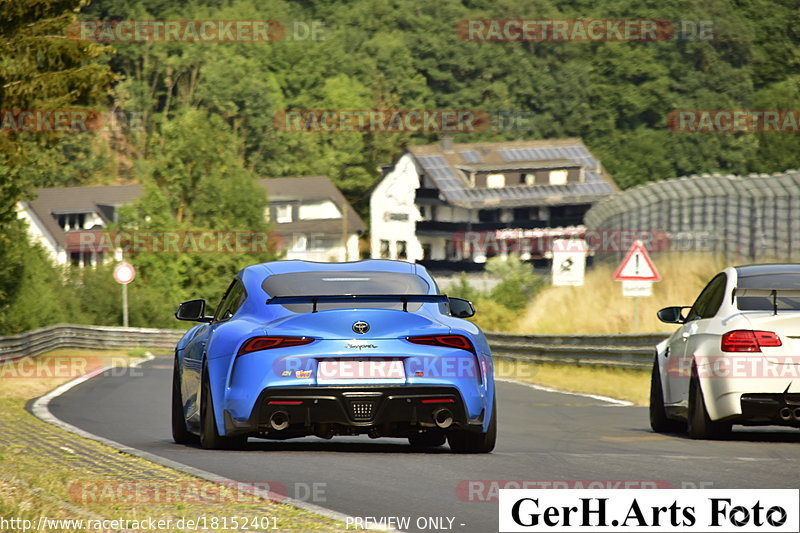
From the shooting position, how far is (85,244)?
11888 centimetres

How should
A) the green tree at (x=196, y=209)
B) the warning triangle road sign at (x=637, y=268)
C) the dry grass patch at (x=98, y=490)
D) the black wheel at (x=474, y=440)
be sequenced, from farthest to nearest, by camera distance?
the green tree at (x=196, y=209) → the warning triangle road sign at (x=637, y=268) → the black wheel at (x=474, y=440) → the dry grass patch at (x=98, y=490)

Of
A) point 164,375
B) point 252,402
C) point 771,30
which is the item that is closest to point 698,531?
point 252,402

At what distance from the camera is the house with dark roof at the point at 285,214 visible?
396 ft

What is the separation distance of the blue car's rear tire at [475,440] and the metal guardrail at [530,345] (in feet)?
44.4

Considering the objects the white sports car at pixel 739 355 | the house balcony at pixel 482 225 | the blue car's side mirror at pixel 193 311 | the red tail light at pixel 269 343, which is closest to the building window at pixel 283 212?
the house balcony at pixel 482 225

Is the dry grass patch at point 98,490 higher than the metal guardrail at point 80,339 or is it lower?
higher

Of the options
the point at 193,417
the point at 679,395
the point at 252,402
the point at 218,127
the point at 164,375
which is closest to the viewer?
the point at 252,402

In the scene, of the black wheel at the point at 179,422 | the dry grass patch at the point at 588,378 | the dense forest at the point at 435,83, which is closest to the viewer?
the black wheel at the point at 179,422

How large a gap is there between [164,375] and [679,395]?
18.6 metres

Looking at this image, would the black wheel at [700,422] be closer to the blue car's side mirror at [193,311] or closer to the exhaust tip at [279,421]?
the exhaust tip at [279,421]

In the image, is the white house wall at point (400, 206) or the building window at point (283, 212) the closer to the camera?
the white house wall at point (400, 206)

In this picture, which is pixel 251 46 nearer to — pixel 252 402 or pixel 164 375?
pixel 164 375

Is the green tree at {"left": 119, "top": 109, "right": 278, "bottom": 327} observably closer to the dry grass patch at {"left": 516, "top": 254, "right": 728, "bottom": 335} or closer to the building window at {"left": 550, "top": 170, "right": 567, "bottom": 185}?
the building window at {"left": 550, "top": 170, "right": 567, "bottom": 185}

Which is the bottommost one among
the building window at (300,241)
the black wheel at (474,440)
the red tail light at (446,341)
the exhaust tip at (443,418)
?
the building window at (300,241)
